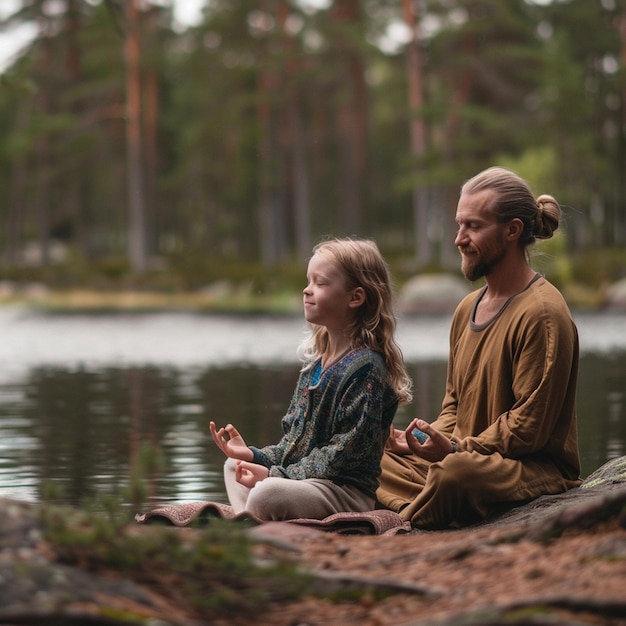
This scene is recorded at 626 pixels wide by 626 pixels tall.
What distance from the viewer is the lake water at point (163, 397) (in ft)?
27.3

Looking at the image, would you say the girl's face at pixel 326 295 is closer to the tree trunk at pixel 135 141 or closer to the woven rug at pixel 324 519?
the woven rug at pixel 324 519

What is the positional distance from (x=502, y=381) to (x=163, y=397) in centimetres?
839

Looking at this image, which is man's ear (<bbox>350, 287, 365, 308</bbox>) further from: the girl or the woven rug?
the woven rug

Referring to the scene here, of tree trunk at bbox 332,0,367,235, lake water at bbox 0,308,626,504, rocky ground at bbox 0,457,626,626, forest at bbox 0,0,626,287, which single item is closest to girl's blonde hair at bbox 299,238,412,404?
lake water at bbox 0,308,626,504

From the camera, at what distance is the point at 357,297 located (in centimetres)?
580

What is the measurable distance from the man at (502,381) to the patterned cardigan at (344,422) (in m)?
0.19

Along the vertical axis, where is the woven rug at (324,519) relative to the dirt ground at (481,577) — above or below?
below

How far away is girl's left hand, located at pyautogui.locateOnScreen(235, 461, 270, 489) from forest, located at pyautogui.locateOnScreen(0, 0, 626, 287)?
29515 millimetres

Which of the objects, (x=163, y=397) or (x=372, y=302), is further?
(x=163, y=397)

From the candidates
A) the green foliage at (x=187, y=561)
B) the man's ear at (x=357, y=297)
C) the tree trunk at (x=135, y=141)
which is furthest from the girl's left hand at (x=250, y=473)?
the tree trunk at (x=135, y=141)

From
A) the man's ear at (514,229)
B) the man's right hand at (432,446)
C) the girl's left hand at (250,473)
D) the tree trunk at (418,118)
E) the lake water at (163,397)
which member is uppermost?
the tree trunk at (418,118)

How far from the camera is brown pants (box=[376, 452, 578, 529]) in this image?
5.55m

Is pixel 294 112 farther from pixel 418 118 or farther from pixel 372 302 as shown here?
pixel 372 302

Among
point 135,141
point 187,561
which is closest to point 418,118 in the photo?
point 135,141
